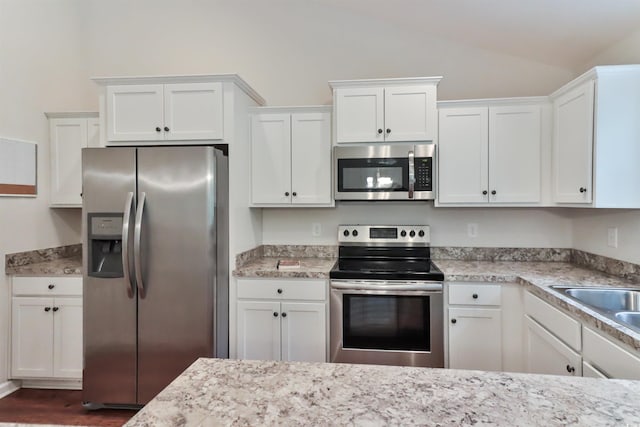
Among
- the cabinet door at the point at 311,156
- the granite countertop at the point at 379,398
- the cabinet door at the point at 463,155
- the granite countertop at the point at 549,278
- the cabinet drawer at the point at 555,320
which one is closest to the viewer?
the granite countertop at the point at 379,398

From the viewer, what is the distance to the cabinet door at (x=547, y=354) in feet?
5.57

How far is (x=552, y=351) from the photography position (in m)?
1.91

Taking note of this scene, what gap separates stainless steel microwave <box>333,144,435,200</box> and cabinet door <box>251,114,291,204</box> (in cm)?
43

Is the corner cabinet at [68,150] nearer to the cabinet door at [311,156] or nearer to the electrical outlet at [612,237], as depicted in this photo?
the cabinet door at [311,156]

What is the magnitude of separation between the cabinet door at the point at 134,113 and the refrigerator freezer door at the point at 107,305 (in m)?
0.30

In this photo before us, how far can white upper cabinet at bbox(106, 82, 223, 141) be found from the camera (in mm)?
2517

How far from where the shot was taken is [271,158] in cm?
288

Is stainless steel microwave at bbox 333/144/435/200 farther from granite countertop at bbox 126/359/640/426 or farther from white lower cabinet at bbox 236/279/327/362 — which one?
granite countertop at bbox 126/359/640/426

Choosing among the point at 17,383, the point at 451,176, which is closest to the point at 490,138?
the point at 451,176

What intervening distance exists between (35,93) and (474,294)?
3.70 meters

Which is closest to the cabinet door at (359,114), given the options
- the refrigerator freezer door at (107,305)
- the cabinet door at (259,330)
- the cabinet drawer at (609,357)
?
the cabinet door at (259,330)

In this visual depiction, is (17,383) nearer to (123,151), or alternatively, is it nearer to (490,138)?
(123,151)

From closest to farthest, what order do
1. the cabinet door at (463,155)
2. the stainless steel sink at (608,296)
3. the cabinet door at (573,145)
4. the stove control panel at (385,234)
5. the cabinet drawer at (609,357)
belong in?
the cabinet drawer at (609,357)
the stainless steel sink at (608,296)
the cabinet door at (573,145)
the cabinet door at (463,155)
the stove control panel at (385,234)

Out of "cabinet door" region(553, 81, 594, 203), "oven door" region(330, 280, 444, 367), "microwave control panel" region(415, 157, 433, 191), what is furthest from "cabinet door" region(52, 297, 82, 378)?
"cabinet door" region(553, 81, 594, 203)
